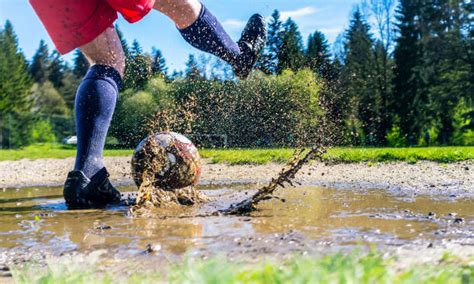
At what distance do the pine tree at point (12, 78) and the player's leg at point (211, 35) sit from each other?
129ft

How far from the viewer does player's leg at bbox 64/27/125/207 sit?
419cm

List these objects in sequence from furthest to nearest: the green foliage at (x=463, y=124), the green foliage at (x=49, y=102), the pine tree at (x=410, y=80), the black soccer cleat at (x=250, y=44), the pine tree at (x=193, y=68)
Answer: the green foliage at (x=49, y=102), the pine tree at (x=410, y=80), the green foliage at (x=463, y=124), the pine tree at (x=193, y=68), the black soccer cleat at (x=250, y=44)

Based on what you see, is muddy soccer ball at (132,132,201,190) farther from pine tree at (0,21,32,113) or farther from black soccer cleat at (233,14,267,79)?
pine tree at (0,21,32,113)

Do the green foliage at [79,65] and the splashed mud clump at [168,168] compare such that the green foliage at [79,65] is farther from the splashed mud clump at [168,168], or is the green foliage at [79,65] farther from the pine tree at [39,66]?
the splashed mud clump at [168,168]

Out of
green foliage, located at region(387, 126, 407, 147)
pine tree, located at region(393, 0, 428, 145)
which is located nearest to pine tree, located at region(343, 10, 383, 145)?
green foliage, located at region(387, 126, 407, 147)

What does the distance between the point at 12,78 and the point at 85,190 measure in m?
44.9

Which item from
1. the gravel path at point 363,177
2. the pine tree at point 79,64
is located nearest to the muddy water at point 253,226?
the gravel path at point 363,177

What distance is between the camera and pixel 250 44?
14.7 ft

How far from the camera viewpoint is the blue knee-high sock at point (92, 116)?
13.7 ft

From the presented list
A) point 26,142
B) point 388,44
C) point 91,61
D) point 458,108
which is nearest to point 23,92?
point 26,142

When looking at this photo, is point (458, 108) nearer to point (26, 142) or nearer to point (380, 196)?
point (26, 142)

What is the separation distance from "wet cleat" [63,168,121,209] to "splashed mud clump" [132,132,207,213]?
0.30 m

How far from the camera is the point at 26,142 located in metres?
33.1

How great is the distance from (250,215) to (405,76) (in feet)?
110
